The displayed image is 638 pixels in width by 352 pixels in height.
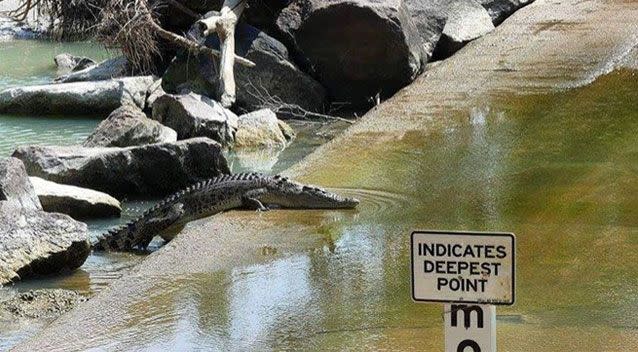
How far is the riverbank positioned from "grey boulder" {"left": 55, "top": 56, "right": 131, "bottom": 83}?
658cm

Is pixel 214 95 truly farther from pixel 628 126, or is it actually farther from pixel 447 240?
pixel 447 240

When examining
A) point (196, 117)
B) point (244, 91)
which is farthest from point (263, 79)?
point (196, 117)

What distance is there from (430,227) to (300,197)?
1222 millimetres

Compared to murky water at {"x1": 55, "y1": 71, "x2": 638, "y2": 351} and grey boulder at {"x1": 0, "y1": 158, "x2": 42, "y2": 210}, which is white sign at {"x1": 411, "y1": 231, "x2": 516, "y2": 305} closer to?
Answer: murky water at {"x1": 55, "y1": 71, "x2": 638, "y2": 351}

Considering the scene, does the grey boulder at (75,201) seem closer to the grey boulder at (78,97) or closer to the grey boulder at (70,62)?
the grey boulder at (78,97)

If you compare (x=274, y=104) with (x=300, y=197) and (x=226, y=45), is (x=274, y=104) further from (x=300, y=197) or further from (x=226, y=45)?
(x=300, y=197)

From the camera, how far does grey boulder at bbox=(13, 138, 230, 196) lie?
11.4 metres

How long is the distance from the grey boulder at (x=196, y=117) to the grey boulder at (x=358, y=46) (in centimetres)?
139

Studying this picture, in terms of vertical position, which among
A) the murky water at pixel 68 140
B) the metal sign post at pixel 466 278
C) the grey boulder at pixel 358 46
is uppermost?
the metal sign post at pixel 466 278

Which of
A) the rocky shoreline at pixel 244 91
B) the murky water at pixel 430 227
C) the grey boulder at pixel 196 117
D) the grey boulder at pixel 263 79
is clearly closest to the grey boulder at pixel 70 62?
the rocky shoreline at pixel 244 91

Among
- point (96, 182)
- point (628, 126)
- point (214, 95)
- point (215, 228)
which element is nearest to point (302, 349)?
point (215, 228)

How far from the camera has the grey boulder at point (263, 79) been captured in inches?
590

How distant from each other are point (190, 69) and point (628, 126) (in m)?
6.72

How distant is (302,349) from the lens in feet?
20.0
